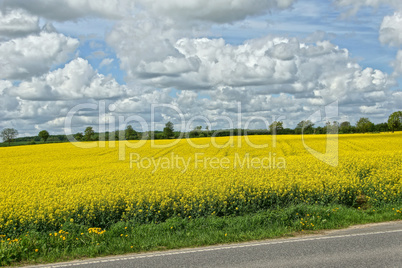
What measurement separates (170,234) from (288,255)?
3.26 m

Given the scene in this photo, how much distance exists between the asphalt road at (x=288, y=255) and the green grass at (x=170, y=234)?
0.45 meters

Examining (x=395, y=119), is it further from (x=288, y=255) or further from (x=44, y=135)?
(x=288, y=255)

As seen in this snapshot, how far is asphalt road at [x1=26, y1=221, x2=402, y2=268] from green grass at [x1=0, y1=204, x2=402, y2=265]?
45cm

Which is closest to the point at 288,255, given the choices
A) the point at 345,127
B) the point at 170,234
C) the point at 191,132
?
the point at 170,234

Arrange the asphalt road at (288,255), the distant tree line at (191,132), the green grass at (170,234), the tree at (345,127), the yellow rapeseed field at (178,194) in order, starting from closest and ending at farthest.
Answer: the asphalt road at (288,255), the green grass at (170,234), the yellow rapeseed field at (178,194), the distant tree line at (191,132), the tree at (345,127)

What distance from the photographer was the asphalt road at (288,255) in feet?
23.0

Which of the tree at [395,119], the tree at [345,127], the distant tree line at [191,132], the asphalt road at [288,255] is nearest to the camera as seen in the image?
the asphalt road at [288,255]

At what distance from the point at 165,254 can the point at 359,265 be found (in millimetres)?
3896

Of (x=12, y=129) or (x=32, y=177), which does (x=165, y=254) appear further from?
(x=12, y=129)

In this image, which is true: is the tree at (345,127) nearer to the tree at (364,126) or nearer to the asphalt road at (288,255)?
the tree at (364,126)

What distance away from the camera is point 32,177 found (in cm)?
1886

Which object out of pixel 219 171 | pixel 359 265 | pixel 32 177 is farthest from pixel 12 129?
pixel 359 265

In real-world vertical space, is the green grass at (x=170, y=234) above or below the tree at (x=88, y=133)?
below

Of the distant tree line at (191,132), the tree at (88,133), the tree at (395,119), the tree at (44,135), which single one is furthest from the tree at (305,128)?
the tree at (44,135)
